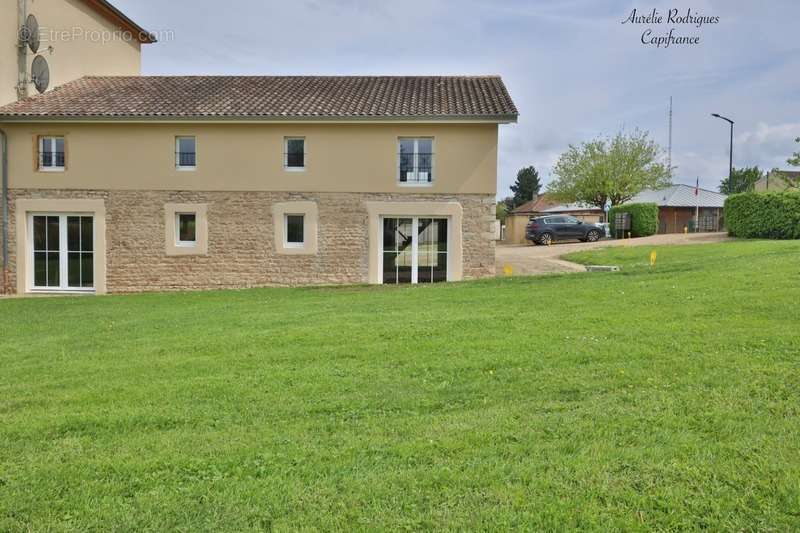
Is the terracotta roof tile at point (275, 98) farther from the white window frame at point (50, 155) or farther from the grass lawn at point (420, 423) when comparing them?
the grass lawn at point (420, 423)

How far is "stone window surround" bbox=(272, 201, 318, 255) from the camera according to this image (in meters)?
17.2

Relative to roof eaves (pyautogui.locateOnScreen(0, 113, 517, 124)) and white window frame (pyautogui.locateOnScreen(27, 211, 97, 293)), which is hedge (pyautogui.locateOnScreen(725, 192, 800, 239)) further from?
white window frame (pyautogui.locateOnScreen(27, 211, 97, 293))

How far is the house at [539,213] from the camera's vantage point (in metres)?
37.9

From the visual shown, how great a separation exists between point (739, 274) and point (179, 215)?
14.1m

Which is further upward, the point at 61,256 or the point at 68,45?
the point at 68,45

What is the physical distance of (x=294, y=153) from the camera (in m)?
17.4

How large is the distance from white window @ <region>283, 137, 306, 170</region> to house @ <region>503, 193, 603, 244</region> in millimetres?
22301

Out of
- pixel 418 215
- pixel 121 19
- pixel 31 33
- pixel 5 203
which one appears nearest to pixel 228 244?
pixel 418 215

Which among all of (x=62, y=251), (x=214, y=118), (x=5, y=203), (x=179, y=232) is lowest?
(x=62, y=251)

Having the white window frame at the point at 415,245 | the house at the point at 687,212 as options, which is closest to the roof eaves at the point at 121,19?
the white window frame at the point at 415,245

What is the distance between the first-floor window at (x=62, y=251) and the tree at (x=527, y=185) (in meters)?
65.0

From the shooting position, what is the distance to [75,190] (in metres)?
17.4

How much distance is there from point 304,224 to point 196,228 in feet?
10.1

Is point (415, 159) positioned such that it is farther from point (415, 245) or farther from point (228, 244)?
point (228, 244)
